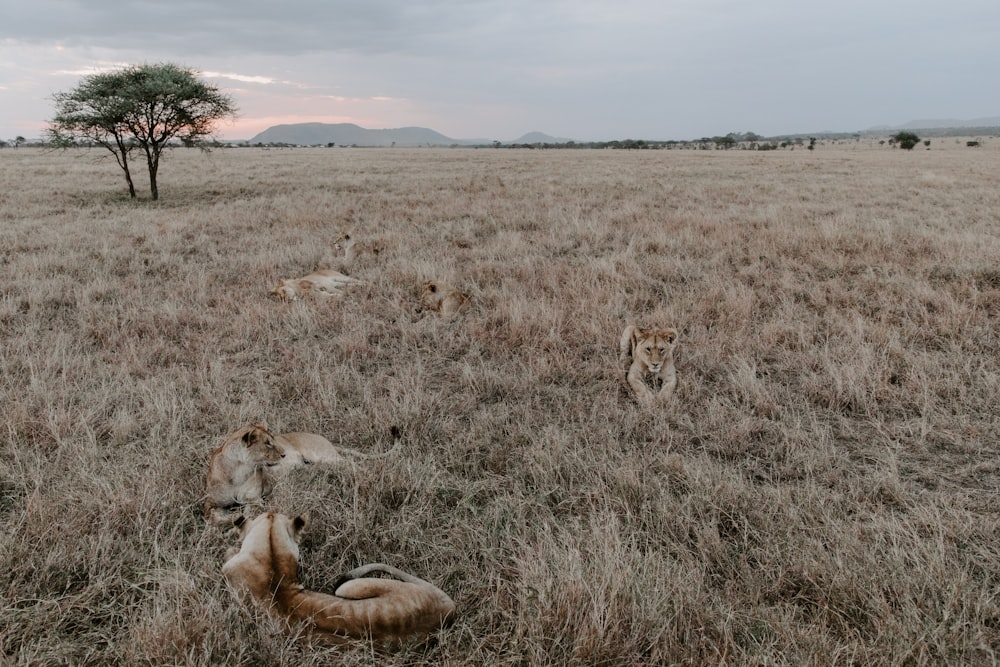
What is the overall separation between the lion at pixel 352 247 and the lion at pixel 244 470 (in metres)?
6.88

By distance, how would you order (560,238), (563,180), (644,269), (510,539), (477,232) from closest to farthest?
(510,539) → (644,269) → (560,238) → (477,232) → (563,180)

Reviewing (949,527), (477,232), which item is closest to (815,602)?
(949,527)

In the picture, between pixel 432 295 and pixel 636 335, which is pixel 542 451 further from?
pixel 432 295

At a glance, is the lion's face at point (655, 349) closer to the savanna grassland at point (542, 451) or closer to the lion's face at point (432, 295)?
the savanna grassland at point (542, 451)

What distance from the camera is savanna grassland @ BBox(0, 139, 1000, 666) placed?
246cm

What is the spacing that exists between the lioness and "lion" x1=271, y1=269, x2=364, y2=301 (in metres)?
4.70

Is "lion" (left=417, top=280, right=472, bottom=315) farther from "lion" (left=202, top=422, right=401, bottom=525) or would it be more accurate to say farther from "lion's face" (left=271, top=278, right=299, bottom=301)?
"lion" (left=202, top=422, right=401, bottom=525)

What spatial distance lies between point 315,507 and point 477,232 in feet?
33.7

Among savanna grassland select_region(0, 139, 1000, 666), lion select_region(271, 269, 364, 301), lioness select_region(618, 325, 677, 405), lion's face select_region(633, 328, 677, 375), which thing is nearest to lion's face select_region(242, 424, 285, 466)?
savanna grassland select_region(0, 139, 1000, 666)

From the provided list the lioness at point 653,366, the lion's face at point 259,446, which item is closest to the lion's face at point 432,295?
the lioness at point 653,366

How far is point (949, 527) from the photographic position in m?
3.08

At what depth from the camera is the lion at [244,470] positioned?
3.44 m

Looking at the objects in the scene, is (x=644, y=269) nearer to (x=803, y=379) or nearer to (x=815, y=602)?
(x=803, y=379)

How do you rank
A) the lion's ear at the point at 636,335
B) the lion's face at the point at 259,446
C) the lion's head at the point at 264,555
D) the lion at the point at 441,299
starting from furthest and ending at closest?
the lion at the point at 441,299, the lion's ear at the point at 636,335, the lion's face at the point at 259,446, the lion's head at the point at 264,555
